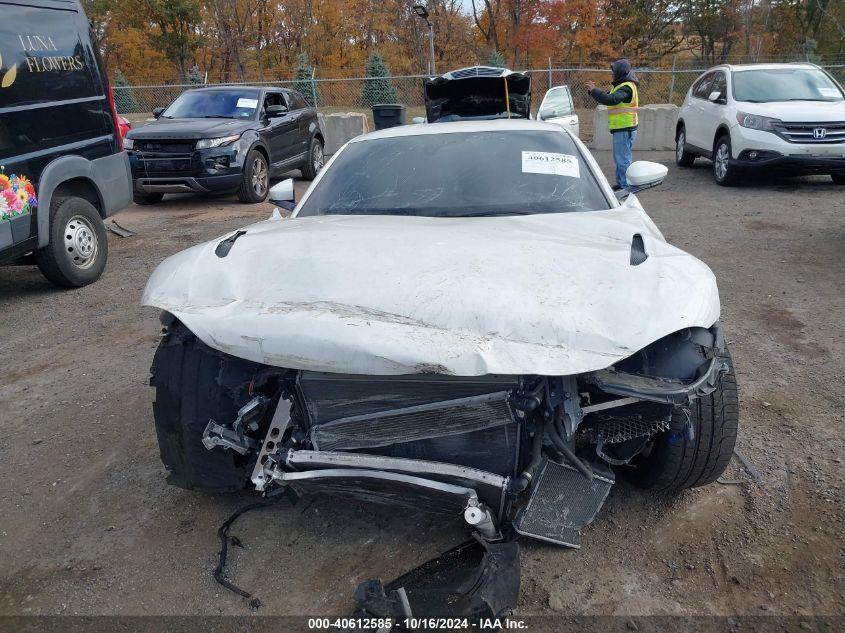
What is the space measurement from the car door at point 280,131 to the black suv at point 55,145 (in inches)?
155

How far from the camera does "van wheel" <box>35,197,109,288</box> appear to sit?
19.2ft

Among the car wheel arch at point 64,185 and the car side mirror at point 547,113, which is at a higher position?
the car wheel arch at point 64,185

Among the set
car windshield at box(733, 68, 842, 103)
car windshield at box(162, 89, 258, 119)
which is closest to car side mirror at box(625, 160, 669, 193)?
car windshield at box(733, 68, 842, 103)

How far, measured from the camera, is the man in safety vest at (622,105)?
899cm

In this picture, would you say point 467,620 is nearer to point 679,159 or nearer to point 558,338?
point 558,338

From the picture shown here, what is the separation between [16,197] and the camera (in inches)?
209

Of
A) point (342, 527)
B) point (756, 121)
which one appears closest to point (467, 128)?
point (342, 527)

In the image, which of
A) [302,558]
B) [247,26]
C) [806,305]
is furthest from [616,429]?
[247,26]

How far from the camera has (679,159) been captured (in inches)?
488

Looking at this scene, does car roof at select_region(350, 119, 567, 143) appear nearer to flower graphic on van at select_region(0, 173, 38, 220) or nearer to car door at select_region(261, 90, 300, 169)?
flower graphic on van at select_region(0, 173, 38, 220)

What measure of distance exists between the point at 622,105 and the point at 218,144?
581 centimetres

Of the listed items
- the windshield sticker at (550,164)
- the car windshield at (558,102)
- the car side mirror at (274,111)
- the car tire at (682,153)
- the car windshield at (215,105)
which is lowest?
the car tire at (682,153)

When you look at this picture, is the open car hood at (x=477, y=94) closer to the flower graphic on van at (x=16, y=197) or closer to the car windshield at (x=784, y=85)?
the car windshield at (x=784, y=85)

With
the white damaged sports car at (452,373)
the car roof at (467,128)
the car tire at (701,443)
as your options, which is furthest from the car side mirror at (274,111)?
the car tire at (701,443)
